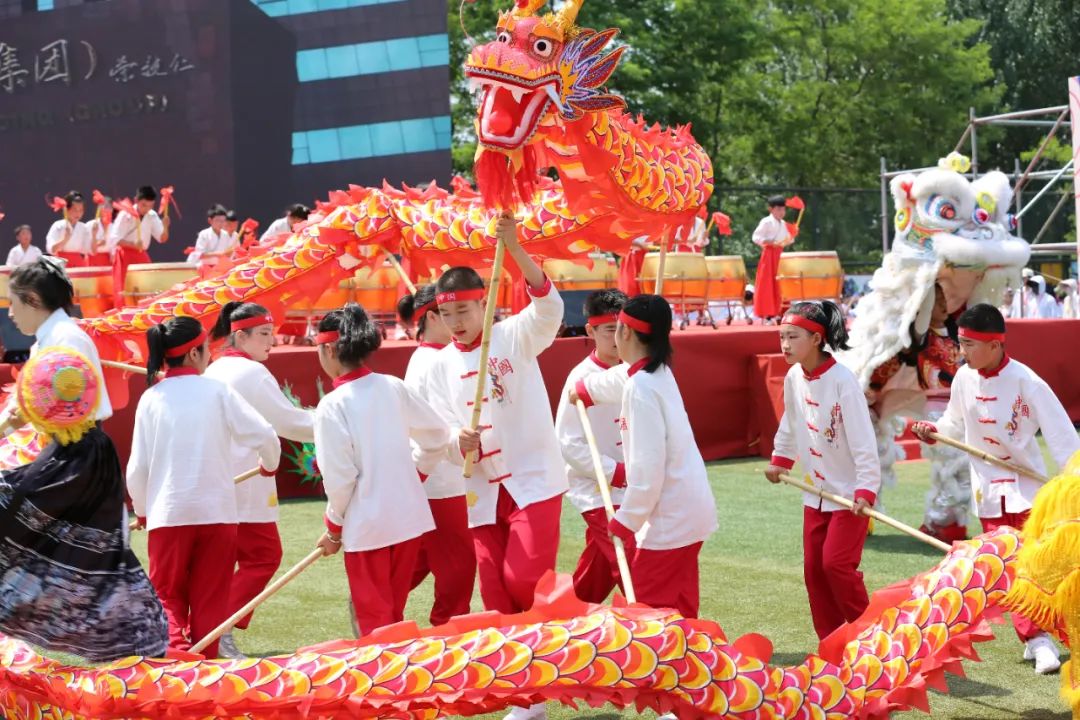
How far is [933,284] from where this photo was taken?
718 cm

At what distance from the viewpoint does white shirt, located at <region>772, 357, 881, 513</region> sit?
16.3ft

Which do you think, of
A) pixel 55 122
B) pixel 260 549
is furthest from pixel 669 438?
pixel 55 122

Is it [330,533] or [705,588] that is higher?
[330,533]

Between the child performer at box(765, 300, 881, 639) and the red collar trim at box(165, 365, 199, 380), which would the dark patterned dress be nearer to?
the red collar trim at box(165, 365, 199, 380)

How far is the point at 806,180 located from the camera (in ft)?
89.2

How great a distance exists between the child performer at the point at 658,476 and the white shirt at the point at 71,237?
9759 millimetres

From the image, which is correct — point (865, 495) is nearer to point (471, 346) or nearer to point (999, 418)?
point (999, 418)

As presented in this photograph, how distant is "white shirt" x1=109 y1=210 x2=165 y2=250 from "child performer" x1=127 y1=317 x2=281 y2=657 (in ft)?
26.3

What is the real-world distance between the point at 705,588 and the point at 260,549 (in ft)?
7.06

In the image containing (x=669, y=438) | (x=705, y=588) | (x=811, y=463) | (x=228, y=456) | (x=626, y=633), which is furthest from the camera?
(x=705, y=588)

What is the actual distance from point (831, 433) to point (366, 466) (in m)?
1.83

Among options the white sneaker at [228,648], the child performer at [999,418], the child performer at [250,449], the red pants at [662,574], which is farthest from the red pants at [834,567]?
the white sneaker at [228,648]

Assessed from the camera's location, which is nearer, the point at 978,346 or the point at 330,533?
the point at 330,533

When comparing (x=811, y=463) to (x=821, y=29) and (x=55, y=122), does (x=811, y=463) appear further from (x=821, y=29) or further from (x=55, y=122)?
(x=821, y=29)
